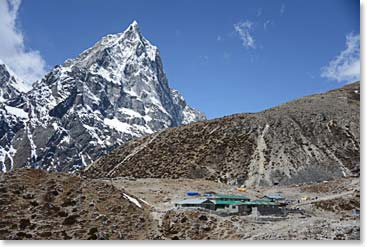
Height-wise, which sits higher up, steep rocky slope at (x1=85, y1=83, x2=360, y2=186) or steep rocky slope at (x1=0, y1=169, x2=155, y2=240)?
steep rocky slope at (x1=85, y1=83, x2=360, y2=186)

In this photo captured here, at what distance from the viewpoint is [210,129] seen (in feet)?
145

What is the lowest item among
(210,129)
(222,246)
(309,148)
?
(222,246)

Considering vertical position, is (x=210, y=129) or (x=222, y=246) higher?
(x=210, y=129)

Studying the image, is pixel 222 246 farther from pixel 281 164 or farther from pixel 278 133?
pixel 278 133

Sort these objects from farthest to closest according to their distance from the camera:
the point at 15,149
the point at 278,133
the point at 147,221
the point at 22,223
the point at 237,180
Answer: the point at 15,149 < the point at 278,133 < the point at 237,180 < the point at 147,221 < the point at 22,223

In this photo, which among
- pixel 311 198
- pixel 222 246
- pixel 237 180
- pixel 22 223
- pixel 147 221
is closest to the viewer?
pixel 222 246

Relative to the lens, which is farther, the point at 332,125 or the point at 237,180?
the point at 332,125

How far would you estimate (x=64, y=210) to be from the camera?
13.6 meters

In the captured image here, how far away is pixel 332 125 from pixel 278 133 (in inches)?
218

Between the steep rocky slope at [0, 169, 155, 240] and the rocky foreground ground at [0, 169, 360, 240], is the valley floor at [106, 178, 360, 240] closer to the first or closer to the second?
the rocky foreground ground at [0, 169, 360, 240]

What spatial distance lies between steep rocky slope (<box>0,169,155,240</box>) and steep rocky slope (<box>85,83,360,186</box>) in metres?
20.2

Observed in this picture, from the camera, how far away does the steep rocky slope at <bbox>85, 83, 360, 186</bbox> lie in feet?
118

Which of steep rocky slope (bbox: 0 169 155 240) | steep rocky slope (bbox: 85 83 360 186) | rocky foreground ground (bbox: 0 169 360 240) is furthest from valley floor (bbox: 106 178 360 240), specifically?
steep rocky slope (bbox: 85 83 360 186)

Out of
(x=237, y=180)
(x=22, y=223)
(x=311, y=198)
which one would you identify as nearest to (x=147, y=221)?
(x=22, y=223)
